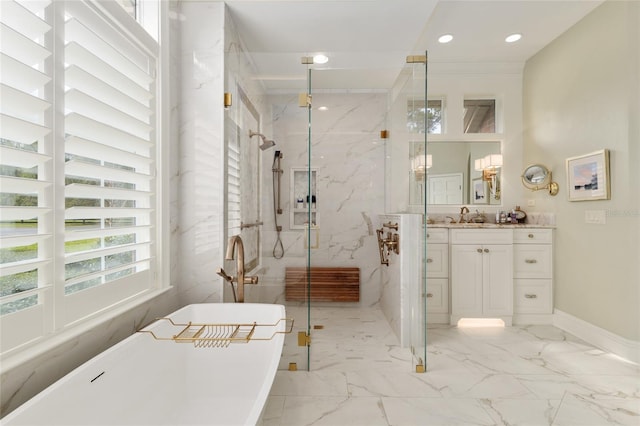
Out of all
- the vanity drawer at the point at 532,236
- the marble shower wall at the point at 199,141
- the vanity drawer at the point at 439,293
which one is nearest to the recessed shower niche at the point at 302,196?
the marble shower wall at the point at 199,141

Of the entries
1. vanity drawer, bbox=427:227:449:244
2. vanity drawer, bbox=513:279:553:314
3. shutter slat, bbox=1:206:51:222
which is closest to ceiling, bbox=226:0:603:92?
vanity drawer, bbox=427:227:449:244

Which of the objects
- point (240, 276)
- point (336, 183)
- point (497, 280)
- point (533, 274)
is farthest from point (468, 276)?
point (240, 276)

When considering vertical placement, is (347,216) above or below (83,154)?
below

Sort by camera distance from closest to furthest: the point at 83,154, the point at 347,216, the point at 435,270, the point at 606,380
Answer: the point at 83,154 → the point at 606,380 → the point at 347,216 → the point at 435,270

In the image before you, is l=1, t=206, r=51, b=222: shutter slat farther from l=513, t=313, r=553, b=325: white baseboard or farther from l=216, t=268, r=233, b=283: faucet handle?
l=513, t=313, r=553, b=325: white baseboard

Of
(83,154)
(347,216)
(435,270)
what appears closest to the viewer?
(83,154)

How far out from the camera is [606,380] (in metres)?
2.00

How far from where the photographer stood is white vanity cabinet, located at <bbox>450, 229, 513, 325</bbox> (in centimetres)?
298

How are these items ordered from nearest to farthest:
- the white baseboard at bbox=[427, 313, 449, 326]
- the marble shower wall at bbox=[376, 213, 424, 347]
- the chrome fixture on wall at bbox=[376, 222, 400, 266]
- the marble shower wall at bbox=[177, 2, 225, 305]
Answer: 1. the marble shower wall at bbox=[177, 2, 225, 305]
2. the marble shower wall at bbox=[376, 213, 424, 347]
3. the chrome fixture on wall at bbox=[376, 222, 400, 266]
4. the white baseboard at bbox=[427, 313, 449, 326]

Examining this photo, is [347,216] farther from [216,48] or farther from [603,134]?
[603,134]

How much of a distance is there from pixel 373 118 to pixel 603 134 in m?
1.85

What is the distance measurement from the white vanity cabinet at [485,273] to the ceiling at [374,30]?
1.71m

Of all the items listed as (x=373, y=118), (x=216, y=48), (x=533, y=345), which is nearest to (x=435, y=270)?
(x=533, y=345)

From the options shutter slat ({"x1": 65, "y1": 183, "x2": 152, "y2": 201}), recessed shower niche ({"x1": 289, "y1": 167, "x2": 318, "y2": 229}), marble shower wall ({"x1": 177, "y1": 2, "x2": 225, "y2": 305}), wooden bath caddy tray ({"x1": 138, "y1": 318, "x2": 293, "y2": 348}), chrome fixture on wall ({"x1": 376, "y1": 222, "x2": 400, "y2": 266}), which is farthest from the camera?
chrome fixture on wall ({"x1": 376, "y1": 222, "x2": 400, "y2": 266})
